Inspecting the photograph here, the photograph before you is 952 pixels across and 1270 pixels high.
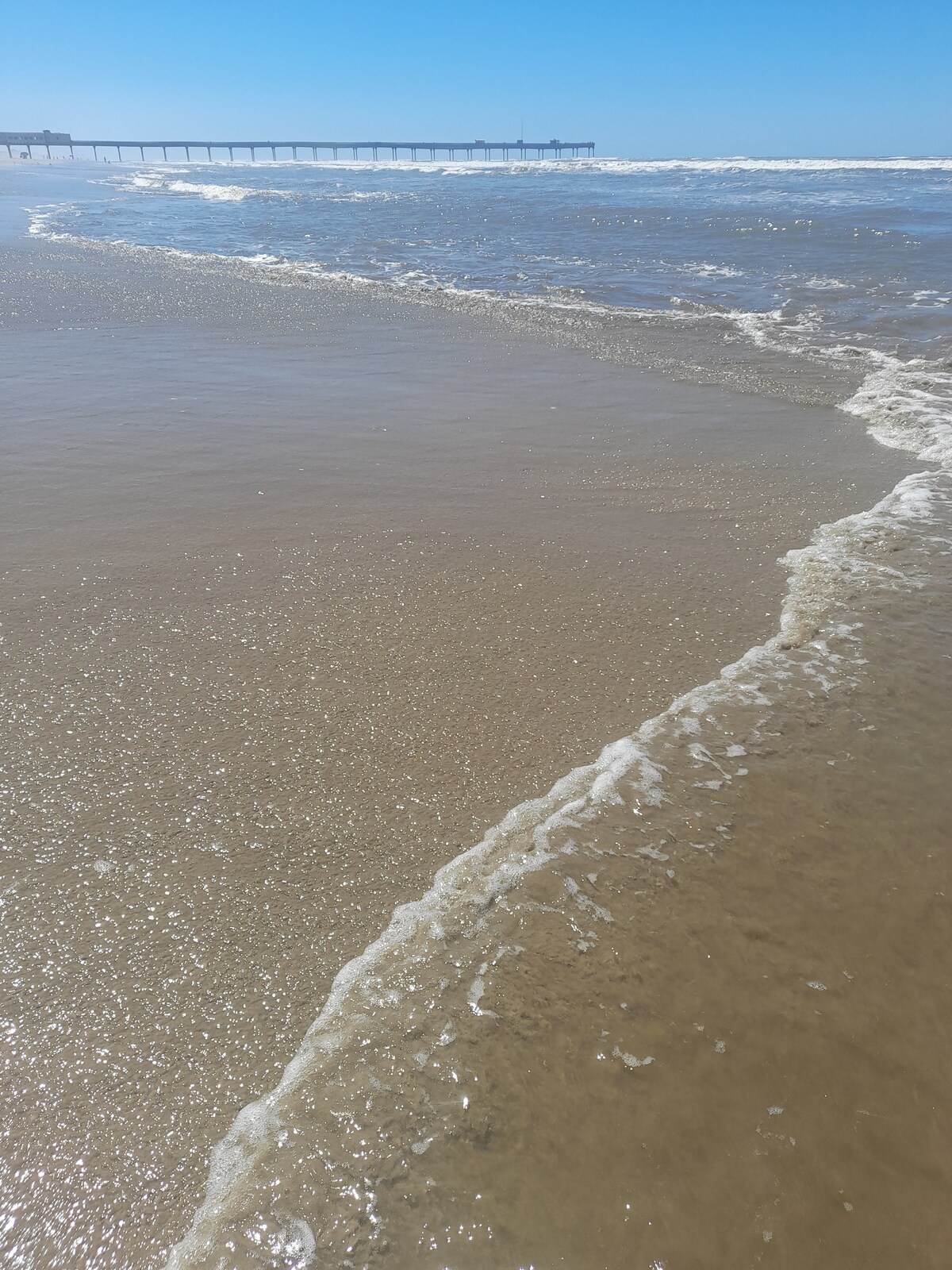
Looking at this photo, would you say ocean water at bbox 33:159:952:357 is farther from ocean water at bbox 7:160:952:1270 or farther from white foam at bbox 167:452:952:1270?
ocean water at bbox 7:160:952:1270

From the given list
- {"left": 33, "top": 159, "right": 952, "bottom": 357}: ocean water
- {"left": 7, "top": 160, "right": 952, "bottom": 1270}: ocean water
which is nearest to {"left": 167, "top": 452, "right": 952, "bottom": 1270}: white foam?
{"left": 7, "top": 160, "right": 952, "bottom": 1270}: ocean water

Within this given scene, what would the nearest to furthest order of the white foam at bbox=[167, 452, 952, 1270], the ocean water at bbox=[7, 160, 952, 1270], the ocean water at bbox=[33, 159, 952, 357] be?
the ocean water at bbox=[7, 160, 952, 1270] < the white foam at bbox=[167, 452, 952, 1270] < the ocean water at bbox=[33, 159, 952, 357]

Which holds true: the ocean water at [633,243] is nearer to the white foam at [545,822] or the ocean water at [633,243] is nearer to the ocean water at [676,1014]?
the white foam at [545,822]

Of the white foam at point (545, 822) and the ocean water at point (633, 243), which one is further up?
the ocean water at point (633, 243)

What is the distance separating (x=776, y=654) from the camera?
3.05 meters

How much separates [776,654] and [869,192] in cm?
3016

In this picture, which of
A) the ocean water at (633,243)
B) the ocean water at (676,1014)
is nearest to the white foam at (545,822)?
the ocean water at (676,1014)

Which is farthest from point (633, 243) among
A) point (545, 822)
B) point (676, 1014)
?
point (676, 1014)

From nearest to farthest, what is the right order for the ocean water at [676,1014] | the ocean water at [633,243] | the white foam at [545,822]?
the ocean water at [676,1014], the white foam at [545,822], the ocean water at [633,243]

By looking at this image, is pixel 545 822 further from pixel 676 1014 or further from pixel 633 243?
pixel 633 243

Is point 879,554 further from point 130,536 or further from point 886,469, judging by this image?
point 130,536

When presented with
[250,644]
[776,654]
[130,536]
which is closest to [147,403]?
[130,536]

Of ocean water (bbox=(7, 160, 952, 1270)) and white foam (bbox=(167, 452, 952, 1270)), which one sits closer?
ocean water (bbox=(7, 160, 952, 1270))

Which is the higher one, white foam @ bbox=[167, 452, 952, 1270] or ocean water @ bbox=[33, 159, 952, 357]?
ocean water @ bbox=[33, 159, 952, 357]
